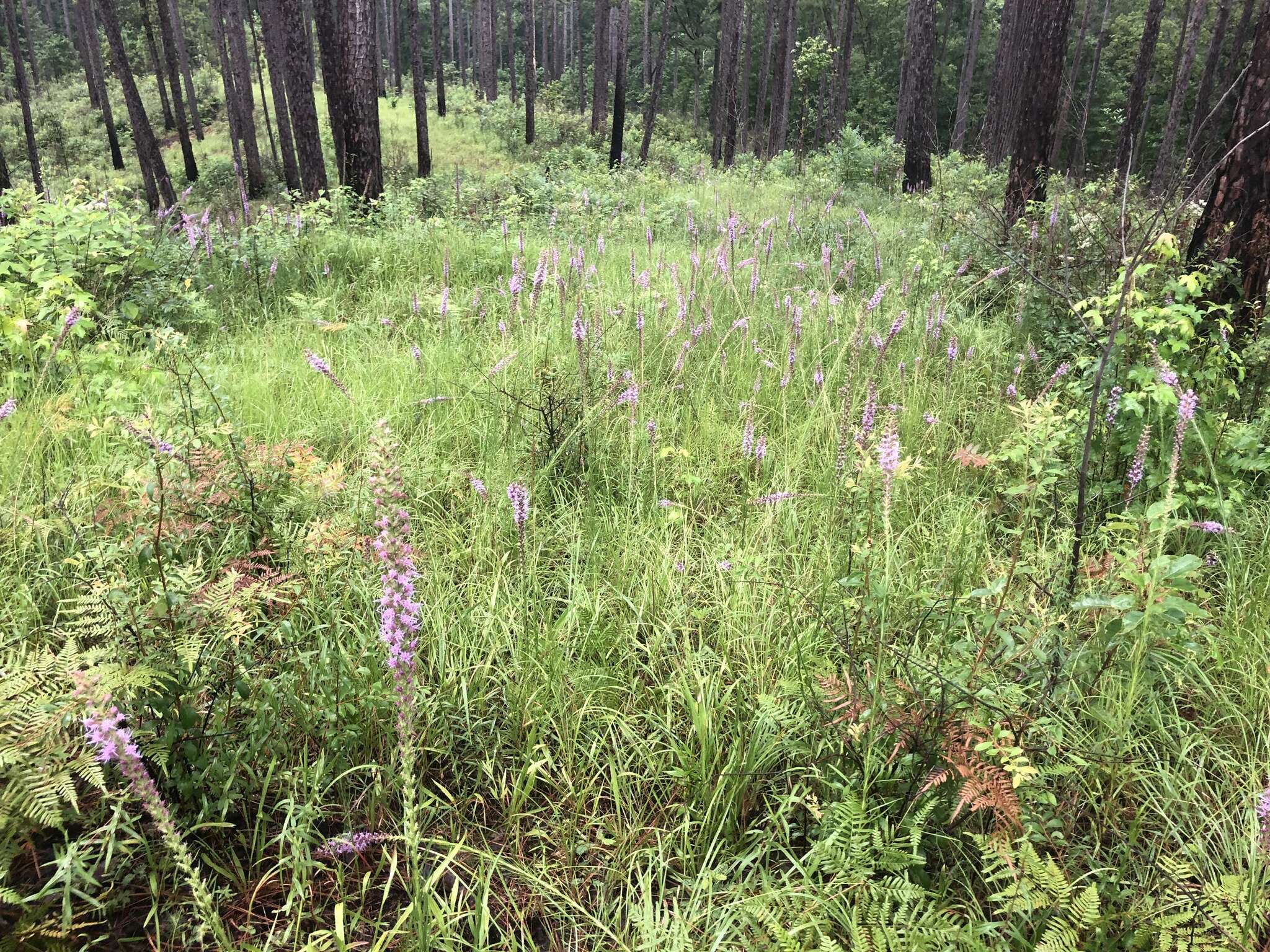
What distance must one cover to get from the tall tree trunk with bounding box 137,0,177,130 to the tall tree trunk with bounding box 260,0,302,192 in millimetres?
3911

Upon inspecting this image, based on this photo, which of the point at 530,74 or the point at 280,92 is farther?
the point at 530,74

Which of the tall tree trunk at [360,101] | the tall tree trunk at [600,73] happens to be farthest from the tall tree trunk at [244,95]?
the tall tree trunk at [360,101]

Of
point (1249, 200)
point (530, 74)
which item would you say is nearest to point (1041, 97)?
point (1249, 200)

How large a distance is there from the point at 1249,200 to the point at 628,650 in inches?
161

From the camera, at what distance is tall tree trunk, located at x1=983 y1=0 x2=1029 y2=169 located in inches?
645

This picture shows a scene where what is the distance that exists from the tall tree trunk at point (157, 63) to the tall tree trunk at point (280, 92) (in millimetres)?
3911

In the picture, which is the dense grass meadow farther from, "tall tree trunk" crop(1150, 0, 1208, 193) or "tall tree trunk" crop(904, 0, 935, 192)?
"tall tree trunk" crop(1150, 0, 1208, 193)

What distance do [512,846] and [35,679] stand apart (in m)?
1.09

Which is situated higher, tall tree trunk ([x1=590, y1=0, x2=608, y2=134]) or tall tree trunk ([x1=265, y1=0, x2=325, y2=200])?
tall tree trunk ([x1=590, y1=0, x2=608, y2=134])

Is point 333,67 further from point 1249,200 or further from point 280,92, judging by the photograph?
point 280,92

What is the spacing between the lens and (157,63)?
2328cm

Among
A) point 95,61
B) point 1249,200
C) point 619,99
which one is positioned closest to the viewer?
point 1249,200

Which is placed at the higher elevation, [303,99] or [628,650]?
[303,99]

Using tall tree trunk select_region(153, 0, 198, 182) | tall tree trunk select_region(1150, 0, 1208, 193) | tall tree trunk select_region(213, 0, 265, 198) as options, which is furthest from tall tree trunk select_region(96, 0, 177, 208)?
tall tree trunk select_region(1150, 0, 1208, 193)
